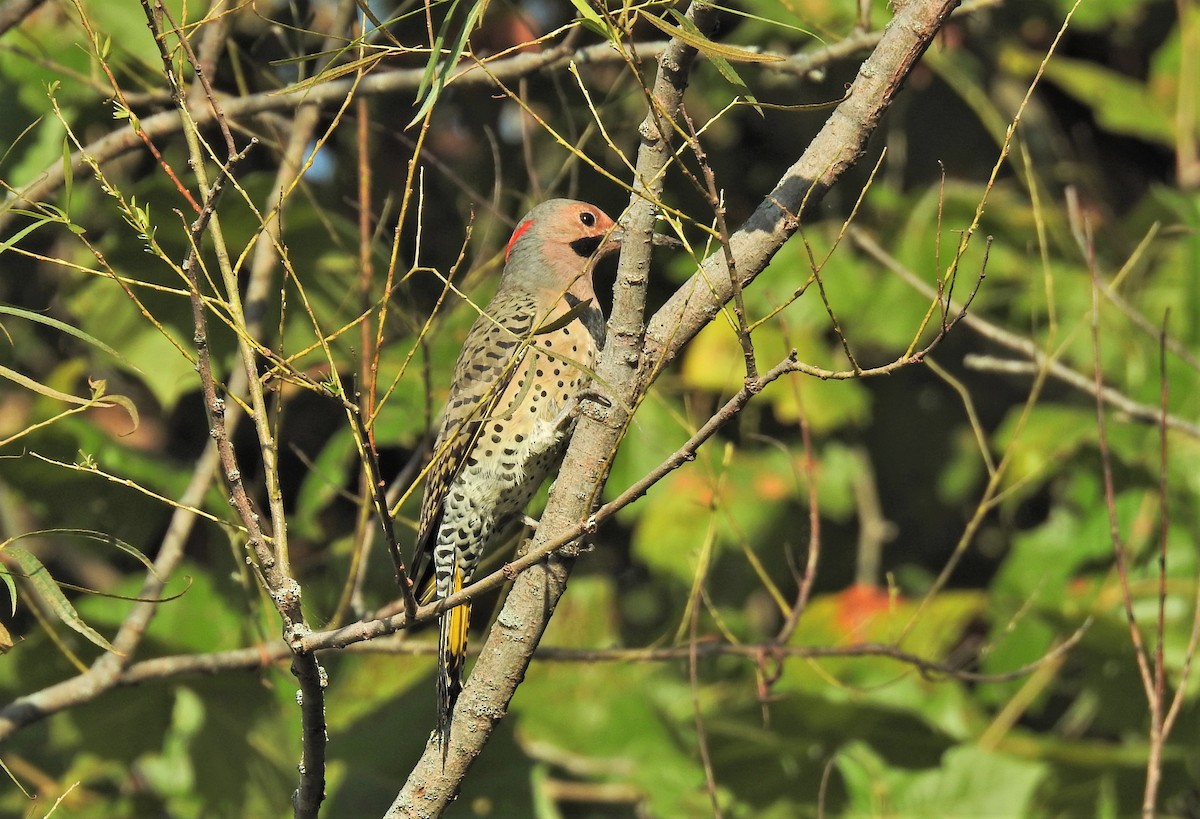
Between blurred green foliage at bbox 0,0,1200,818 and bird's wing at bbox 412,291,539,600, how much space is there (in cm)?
15

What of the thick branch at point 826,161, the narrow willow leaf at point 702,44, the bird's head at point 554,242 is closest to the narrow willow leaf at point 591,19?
the narrow willow leaf at point 702,44

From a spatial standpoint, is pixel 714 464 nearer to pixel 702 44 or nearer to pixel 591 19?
pixel 702 44

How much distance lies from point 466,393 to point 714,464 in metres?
1.64

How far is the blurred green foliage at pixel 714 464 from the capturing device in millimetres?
4266

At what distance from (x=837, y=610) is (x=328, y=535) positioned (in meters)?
2.00

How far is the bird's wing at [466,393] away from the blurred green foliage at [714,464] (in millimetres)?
147

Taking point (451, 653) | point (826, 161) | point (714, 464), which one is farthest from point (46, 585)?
point (714, 464)

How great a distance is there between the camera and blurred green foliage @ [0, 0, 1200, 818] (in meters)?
4.27

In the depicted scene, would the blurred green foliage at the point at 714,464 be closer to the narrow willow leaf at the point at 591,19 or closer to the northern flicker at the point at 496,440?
the northern flicker at the point at 496,440

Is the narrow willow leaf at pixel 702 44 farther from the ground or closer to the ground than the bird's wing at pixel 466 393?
farther from the ground

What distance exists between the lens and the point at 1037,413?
521 centimetres

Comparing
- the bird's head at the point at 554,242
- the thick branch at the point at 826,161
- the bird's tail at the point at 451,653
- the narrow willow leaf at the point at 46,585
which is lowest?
the bird's tail at the point at 451,653

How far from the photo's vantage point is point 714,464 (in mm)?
5305

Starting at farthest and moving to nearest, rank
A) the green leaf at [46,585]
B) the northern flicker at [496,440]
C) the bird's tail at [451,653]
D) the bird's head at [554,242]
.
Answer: the bird's head at [554,242] → the northern flicker at [496,440] → the bird's tail at [451,653] → the green leaf at [46,585]
